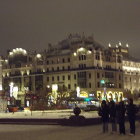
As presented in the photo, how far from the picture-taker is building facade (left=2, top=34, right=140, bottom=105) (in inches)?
4277

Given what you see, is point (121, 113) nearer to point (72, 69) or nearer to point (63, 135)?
point (63, 135)

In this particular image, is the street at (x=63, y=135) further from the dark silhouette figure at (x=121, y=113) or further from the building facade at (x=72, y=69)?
the building facade at (x=72, y=69)

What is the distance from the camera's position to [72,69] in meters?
112

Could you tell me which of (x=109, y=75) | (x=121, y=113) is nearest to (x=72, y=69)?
(x=109, y=75)

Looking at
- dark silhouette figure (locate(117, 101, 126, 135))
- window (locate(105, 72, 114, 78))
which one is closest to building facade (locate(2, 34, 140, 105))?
window (locate(105, 72, 114, 78))

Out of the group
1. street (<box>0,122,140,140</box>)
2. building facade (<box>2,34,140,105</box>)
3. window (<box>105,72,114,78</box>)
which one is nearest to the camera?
street (<box>0,122,140,140</box>)

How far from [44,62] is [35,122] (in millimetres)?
86817

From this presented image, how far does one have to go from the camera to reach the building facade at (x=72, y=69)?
108625mm

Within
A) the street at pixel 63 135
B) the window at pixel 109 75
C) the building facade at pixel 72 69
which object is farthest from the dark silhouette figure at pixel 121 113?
the window at pixel 109 75

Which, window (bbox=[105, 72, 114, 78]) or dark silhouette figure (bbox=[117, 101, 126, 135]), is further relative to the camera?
window (bbox=[105, 72, 114, 78])

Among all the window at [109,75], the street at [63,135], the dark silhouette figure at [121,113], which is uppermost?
the window at [109,75]

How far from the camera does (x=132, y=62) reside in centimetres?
13312

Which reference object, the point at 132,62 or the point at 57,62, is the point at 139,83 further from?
the point at 57,62

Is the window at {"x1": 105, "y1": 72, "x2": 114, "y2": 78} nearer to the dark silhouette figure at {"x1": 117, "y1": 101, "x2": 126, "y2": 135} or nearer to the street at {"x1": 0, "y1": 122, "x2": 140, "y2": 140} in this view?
the street at {"x1": 0, "y1": 122, "x2": 140, "y2": 140}
